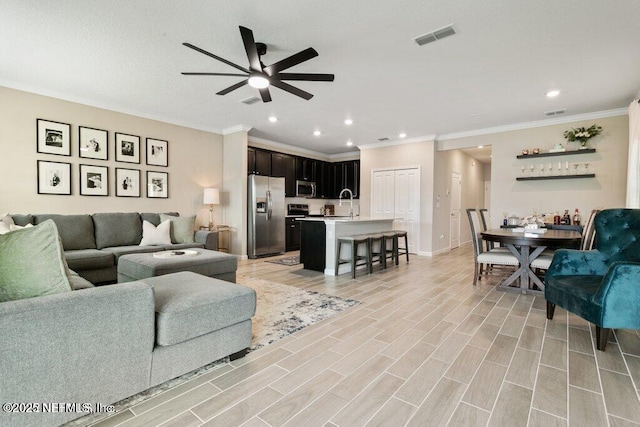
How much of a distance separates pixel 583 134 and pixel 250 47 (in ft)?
18.2

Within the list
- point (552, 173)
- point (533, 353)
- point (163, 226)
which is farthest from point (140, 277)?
point (552, 173)

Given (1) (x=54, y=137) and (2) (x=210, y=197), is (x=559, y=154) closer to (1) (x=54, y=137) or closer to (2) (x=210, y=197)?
(2) (x=210, y=197)

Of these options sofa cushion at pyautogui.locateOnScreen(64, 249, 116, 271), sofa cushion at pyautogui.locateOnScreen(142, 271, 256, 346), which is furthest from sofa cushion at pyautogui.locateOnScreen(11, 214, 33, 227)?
sofa cushion at pyautogui.locateOnScreen(142, 271, 256, 346)

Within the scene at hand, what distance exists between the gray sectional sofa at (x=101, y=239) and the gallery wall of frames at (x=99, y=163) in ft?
1.71

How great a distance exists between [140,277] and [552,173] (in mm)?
6631

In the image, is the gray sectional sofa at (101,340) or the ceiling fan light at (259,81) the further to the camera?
the ceiling fan light at (259,81)

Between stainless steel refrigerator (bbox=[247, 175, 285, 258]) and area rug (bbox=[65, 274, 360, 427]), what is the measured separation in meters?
2.10

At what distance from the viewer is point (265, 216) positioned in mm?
6418

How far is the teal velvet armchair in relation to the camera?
6.84 ft

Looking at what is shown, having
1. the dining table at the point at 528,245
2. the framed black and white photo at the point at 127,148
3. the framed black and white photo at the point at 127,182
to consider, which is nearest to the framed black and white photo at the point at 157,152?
the framed black and white photo at the point at 127,148

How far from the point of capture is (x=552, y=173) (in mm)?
5281

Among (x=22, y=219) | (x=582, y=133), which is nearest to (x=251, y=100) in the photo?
(x=22, y=219)

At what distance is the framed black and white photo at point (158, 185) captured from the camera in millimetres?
5223

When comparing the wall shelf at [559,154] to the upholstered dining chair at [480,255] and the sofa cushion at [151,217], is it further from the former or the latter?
the sofa cushion at [151,217]
